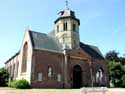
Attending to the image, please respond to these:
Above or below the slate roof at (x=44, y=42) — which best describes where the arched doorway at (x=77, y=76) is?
below

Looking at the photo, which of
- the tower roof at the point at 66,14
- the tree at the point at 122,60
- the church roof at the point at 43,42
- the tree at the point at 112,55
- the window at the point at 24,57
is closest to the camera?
the church roof at the point at 43,42

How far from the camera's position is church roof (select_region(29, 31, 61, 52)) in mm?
33500

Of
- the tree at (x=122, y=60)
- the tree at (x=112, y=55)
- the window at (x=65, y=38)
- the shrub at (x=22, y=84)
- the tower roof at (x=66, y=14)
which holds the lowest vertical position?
the shrub at (x=22, y=84)

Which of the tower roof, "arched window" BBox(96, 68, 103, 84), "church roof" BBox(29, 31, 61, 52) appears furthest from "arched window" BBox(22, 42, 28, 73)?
"arched window" BBox(96, 68, 103, 84)

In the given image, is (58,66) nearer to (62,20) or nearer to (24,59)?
(24,59)

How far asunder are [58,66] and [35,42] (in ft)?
19.3

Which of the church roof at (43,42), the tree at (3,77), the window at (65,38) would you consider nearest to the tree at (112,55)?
the window at (65,38)

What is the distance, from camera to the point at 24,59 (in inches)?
1437

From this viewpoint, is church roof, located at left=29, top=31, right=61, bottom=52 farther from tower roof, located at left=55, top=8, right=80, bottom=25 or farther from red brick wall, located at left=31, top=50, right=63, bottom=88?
tower roof, located at left=55, top=8, right=80, bottom=25

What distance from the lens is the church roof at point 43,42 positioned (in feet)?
110

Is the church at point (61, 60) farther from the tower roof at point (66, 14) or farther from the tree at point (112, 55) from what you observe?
the tree at point (112, 55)

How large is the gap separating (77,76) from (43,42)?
9214 mm

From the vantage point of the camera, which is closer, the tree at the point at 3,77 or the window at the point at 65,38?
the window at the point at 65,38

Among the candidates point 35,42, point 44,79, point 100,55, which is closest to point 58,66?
point 44,79
